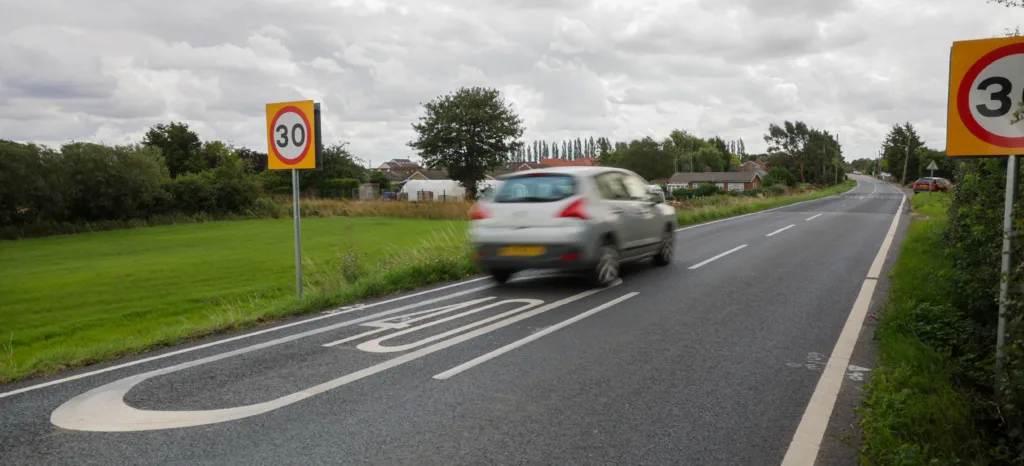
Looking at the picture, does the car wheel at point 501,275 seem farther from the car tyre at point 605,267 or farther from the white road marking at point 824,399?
the white road marking at point 824,399

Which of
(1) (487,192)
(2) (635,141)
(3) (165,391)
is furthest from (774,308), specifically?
(2) (635,141)

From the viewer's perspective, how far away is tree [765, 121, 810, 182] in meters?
124

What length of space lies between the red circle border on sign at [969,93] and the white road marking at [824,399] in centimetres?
198

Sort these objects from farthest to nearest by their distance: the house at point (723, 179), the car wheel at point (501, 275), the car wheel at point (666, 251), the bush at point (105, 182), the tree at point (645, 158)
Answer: the house at point (723, 179)
the tree at point (645, 158)
the bush at point (105, 182)
the car wheel at point (666, 251)
the car wheel at point (501, 275)

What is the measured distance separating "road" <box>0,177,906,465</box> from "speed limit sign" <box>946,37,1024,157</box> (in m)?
1.96

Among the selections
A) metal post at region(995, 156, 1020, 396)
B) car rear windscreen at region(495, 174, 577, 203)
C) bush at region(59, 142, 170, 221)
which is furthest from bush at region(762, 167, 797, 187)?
metal post at region(995, 156, 1020, 396)

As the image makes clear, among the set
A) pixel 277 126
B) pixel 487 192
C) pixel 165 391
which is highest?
pixel 277 126

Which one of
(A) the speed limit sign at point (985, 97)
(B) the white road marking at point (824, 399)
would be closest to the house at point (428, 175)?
(B) the white road marking at point (824, 399)

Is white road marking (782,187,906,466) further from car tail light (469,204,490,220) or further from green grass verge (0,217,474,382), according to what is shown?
green grass verge (0,217,474,382)

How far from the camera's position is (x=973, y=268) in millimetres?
7500

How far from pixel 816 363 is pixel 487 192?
531 centimetres

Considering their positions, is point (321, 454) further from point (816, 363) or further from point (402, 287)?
point (402, 287)

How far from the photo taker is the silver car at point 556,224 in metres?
8.97

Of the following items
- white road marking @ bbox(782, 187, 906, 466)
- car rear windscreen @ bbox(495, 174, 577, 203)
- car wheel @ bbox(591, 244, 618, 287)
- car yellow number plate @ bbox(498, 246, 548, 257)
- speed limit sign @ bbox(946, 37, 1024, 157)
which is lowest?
white road marking @ bbox(782, 187, 906, 466)
